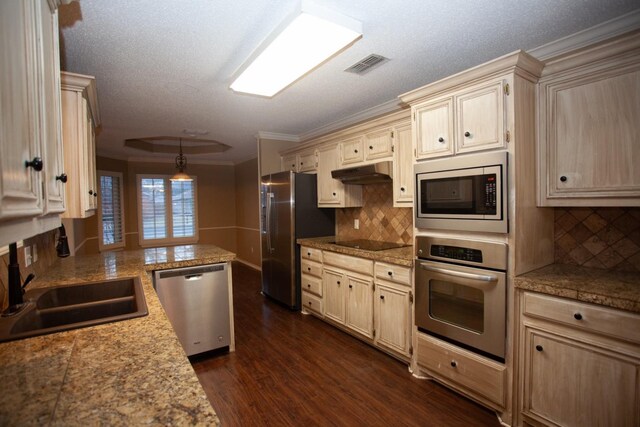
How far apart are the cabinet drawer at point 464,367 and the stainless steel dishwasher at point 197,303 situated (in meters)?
1.76

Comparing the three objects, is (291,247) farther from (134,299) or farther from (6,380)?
(6,380)

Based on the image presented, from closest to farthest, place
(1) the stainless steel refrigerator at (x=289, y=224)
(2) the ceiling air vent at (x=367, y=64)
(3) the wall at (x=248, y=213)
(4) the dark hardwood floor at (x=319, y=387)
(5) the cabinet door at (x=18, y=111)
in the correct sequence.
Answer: (5) the cabinet door at (x=18, y=111) → (4) the dark hardwood floor at (x=319, y=387) → (2) the ceiling air vent at (x=367, y=64) → (1) the stainless steel refrigerator at (x=289, y=224) → (3) the wall at (x=248, y=213)

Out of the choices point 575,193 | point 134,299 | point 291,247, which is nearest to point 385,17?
point 575,193

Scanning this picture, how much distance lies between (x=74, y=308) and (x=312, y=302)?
2.56 meters

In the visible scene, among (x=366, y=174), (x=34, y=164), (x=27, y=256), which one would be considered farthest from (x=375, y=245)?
(x=34, y=164)

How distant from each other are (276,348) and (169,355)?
7.14 feet

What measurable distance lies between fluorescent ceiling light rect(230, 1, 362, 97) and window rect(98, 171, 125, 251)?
5.04 metres

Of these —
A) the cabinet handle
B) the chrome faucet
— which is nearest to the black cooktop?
the chrome faucet

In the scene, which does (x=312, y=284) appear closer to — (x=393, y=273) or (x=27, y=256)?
(x=393, y=273)

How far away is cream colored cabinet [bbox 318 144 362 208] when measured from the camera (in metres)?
3.86

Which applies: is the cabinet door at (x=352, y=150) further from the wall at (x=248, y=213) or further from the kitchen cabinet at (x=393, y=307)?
the wall at (x=248, y=213)

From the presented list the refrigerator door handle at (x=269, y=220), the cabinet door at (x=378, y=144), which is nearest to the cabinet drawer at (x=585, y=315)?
the cabinet door at (x=378, y=144)

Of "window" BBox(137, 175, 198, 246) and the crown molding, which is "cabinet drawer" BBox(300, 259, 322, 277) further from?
"window" BBox(137, 175, 198, 246)

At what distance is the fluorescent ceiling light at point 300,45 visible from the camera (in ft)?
5.58
